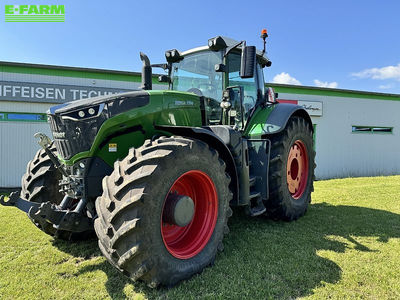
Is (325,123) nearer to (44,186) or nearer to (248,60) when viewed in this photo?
(248,60)

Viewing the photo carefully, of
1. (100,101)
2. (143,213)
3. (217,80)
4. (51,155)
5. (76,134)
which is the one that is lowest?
(143,213)

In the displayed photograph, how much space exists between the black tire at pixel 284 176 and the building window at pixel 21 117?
8.27 m

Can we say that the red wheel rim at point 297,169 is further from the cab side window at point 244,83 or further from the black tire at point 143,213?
the black tire at point 143,213

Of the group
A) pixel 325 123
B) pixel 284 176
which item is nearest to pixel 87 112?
pixel 284 176

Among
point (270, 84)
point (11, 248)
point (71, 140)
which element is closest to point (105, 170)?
point (71, 140)

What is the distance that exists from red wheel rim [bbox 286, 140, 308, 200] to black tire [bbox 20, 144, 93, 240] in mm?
3262

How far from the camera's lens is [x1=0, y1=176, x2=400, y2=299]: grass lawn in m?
2.48

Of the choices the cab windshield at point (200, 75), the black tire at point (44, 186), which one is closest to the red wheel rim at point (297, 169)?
the cab windshield at point (200, 75)

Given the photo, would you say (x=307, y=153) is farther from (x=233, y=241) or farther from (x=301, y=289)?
(x=301, y=289)

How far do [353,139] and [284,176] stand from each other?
12.2 meters

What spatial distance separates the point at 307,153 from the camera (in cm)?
510

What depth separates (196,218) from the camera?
3.10m

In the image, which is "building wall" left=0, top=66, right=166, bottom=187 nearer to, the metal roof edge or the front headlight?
the metal roof edge

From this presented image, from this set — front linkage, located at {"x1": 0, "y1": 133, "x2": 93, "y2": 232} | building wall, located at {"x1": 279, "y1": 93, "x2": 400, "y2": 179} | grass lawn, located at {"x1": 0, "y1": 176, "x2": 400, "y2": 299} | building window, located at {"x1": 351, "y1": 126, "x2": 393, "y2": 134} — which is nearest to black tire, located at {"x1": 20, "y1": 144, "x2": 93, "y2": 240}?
grass lawn, located at {"x1": 0, "y1": 176, "x2": 400, "y2": 299}
